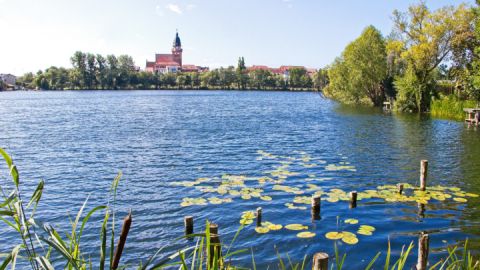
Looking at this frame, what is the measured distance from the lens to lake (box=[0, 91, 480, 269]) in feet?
43.0

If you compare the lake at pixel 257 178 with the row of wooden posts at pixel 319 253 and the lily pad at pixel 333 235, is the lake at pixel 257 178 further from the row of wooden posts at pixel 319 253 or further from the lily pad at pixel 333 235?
the row of wooden posts at pixel 319 253

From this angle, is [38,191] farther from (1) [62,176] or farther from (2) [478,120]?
(2) [478,120]

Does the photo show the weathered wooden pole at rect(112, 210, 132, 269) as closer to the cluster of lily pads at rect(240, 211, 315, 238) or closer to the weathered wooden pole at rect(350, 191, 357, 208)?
the cluster of lily pads at rect(240, 211, 315, 238)

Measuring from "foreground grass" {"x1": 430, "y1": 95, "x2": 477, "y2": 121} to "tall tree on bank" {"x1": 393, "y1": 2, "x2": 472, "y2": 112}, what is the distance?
2.97 meters

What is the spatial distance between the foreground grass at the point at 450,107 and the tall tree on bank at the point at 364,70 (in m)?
16.4

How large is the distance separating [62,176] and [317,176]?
44.1 feet

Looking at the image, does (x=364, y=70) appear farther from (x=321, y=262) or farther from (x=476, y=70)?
(x=321, y=262)

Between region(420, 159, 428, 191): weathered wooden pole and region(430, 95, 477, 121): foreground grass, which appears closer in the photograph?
region(420, 159, 428, 191): weathered wooden pole

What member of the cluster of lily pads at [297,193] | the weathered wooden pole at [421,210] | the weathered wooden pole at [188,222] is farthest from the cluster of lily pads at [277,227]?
the weathered wooden pole at [421,210]

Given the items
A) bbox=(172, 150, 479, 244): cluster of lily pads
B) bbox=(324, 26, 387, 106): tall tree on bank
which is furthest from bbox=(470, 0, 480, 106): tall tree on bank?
bbox=(172, 150, 479, 244): cluster of lily pads

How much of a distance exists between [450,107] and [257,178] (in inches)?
1673

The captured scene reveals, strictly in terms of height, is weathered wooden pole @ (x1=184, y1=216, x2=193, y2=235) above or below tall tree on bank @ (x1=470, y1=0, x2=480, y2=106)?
below

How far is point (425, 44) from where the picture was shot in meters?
54.6

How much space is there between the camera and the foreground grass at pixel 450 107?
165 ft
